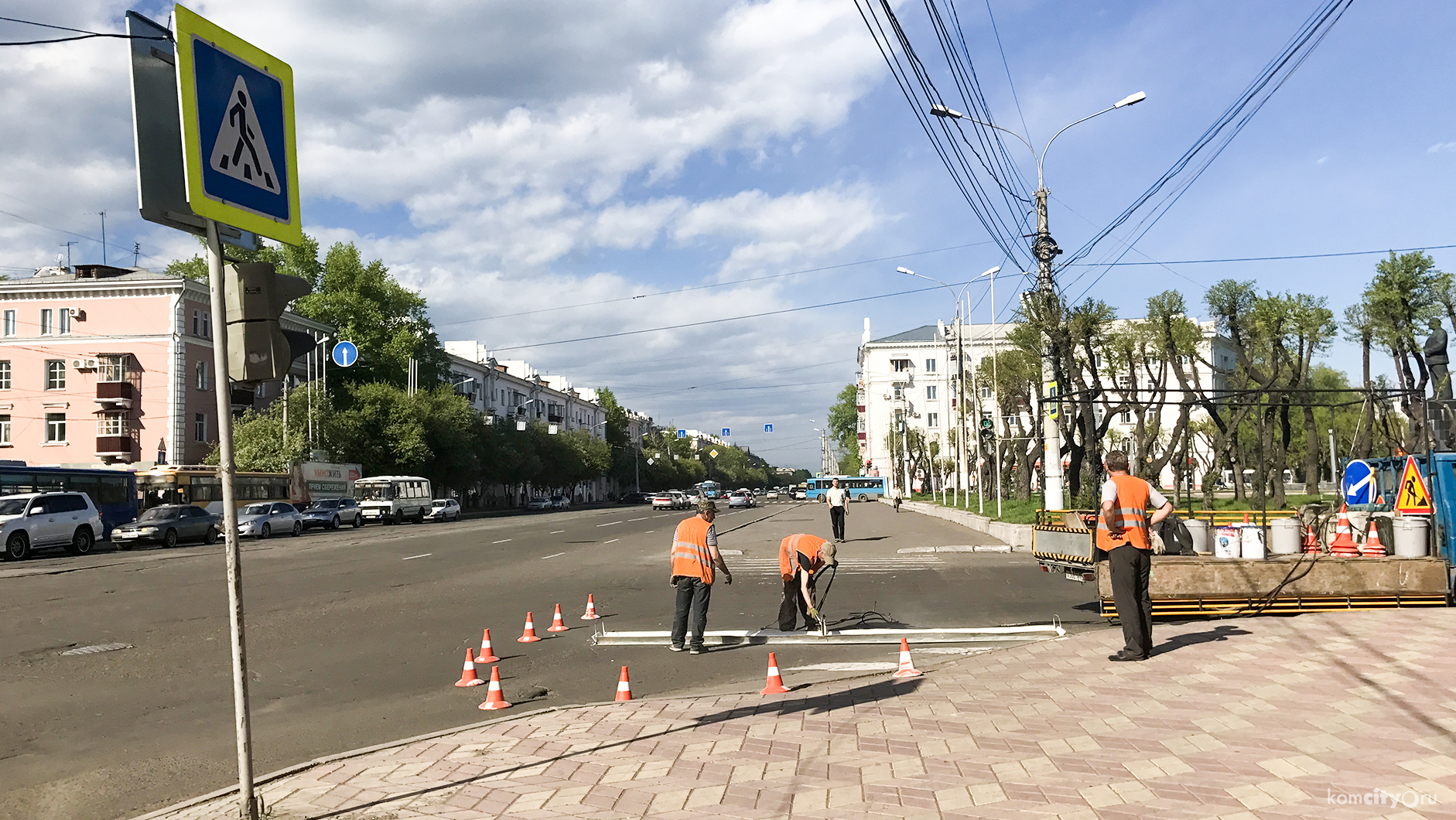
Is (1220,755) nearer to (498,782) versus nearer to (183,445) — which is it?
(498,782)

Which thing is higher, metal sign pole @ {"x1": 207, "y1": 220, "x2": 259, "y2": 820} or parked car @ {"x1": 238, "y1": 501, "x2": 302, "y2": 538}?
metal sign pole @ {"x1": 207, "y1": 220, "x2": 259, "y2": 820}

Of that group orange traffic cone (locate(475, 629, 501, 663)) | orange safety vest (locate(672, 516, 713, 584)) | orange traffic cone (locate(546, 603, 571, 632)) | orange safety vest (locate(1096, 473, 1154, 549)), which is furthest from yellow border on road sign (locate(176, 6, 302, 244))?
orange traffic cone (locate(546, 603, 571, 632))

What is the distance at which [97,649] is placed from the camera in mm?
10578

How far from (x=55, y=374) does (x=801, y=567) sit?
53.8 m

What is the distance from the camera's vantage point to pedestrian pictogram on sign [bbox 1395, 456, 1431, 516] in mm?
10781

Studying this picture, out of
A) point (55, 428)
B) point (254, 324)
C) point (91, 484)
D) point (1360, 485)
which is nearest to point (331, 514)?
point (91, 484)

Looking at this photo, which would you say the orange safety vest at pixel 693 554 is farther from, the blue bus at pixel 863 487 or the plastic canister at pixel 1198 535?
the blue bus at pixel 863 487

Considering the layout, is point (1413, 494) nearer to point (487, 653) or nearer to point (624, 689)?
point (624, 689)

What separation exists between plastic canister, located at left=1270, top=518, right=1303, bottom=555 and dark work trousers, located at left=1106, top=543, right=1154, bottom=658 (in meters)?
4.09

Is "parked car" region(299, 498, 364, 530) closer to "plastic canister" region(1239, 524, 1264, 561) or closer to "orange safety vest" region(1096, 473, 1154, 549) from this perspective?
"plastic canister" region(1239, 524, 1264, 561)

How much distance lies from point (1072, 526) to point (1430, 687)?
5.76 meters

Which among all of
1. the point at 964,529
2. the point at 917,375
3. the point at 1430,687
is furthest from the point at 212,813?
the point at 917,375

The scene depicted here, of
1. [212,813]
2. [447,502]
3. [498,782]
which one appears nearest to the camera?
[212,813]

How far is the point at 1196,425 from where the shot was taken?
2559 inches
